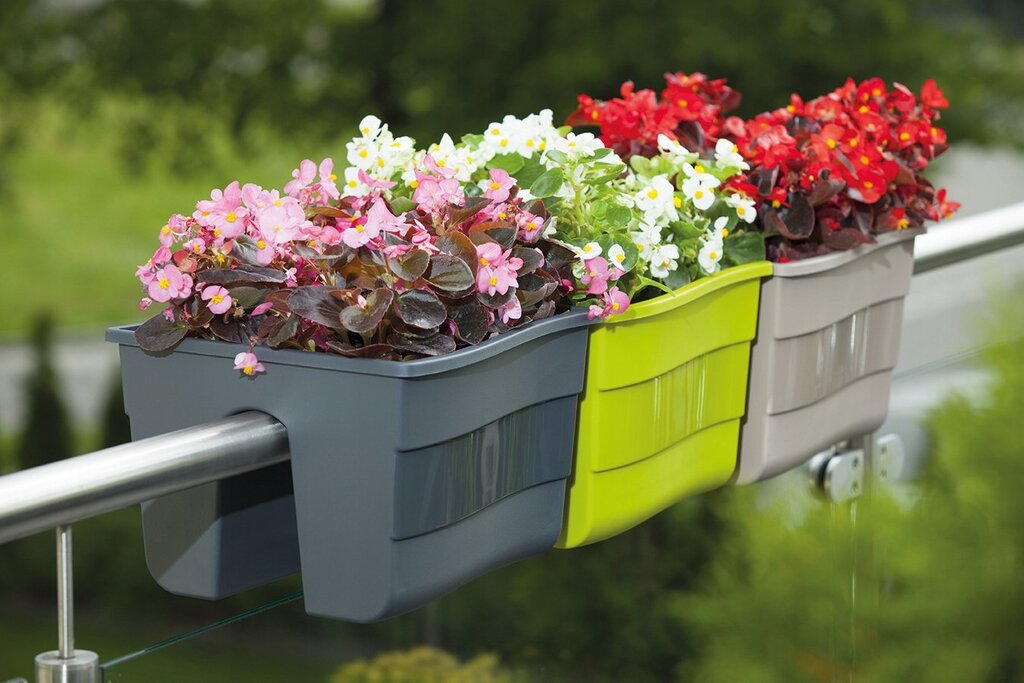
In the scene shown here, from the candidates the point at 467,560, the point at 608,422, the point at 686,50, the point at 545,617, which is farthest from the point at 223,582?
the point at 686,50

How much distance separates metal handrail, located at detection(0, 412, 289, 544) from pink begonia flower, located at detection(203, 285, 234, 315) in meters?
0.08

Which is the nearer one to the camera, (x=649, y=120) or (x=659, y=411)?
(x=659, y=411)

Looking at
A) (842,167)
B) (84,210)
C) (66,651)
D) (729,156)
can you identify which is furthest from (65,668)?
(84,210)

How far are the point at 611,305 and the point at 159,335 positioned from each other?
1.16 feet

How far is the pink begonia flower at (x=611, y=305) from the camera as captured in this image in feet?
3.53

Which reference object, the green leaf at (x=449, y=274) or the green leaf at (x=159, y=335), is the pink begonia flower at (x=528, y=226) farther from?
the green leaf at (x=159, y=335)

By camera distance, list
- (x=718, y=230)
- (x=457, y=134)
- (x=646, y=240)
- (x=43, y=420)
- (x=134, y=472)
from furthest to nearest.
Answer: (x=43, y=420), (x=457, y=134), (x=718, y=230), (x=646, y=240), (x=134, y=472)

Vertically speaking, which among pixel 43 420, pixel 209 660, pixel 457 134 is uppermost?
pixel 209 660

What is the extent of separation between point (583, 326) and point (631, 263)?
0.08 metres

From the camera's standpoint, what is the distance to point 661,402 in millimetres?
1205

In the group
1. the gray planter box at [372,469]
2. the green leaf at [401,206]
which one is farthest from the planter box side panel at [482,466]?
the green leaf at [401,206]

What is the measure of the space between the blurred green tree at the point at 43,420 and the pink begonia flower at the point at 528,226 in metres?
7.15

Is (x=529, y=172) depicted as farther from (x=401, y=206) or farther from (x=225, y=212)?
(x=225, y=212)

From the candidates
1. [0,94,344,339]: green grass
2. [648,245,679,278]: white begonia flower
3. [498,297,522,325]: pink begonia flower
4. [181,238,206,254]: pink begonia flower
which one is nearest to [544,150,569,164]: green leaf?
[648,245,679,278]: white begonia flower
